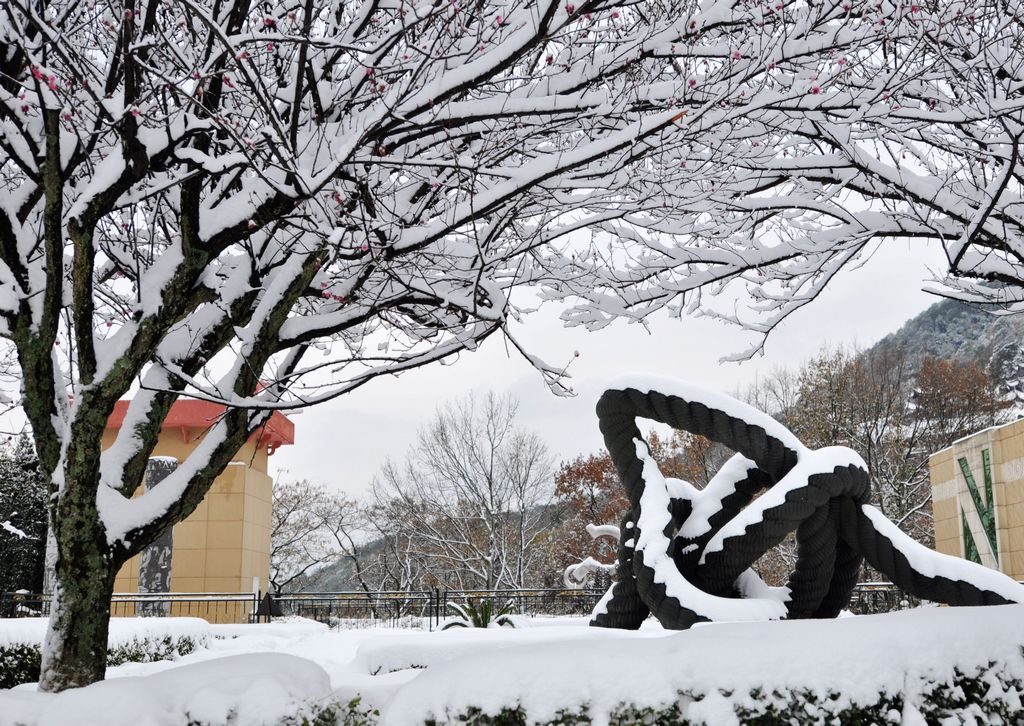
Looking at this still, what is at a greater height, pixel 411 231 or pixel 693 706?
pixel 411 231

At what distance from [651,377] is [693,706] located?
362 cm

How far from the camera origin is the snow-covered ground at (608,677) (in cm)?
375

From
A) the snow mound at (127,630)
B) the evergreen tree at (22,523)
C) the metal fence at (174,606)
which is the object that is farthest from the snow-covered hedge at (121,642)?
the evergreen tree at (22,523)

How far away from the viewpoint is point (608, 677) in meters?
3.80

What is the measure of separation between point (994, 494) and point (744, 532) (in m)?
14.3

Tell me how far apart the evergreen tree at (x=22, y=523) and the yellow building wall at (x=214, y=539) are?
180 inches

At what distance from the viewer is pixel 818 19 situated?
4.55 metres

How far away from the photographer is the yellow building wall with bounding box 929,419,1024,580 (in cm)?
1730

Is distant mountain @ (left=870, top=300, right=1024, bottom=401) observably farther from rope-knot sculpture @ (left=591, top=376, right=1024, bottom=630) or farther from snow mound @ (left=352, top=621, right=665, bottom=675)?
snow mound @ (left=352, top=621, right=665, bottom=675)

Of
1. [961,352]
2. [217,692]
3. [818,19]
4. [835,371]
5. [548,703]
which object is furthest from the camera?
[961,352]

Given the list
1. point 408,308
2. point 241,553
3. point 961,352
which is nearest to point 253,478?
point 241,553

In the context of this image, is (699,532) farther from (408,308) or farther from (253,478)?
(253,478)

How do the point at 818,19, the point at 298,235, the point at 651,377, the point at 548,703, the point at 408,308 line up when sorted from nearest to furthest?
the point at 548,703, the point at 818,19, the point at 298,235, the point at 408,308, the point at 651,377

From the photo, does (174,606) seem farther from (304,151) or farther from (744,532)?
(304,151)
